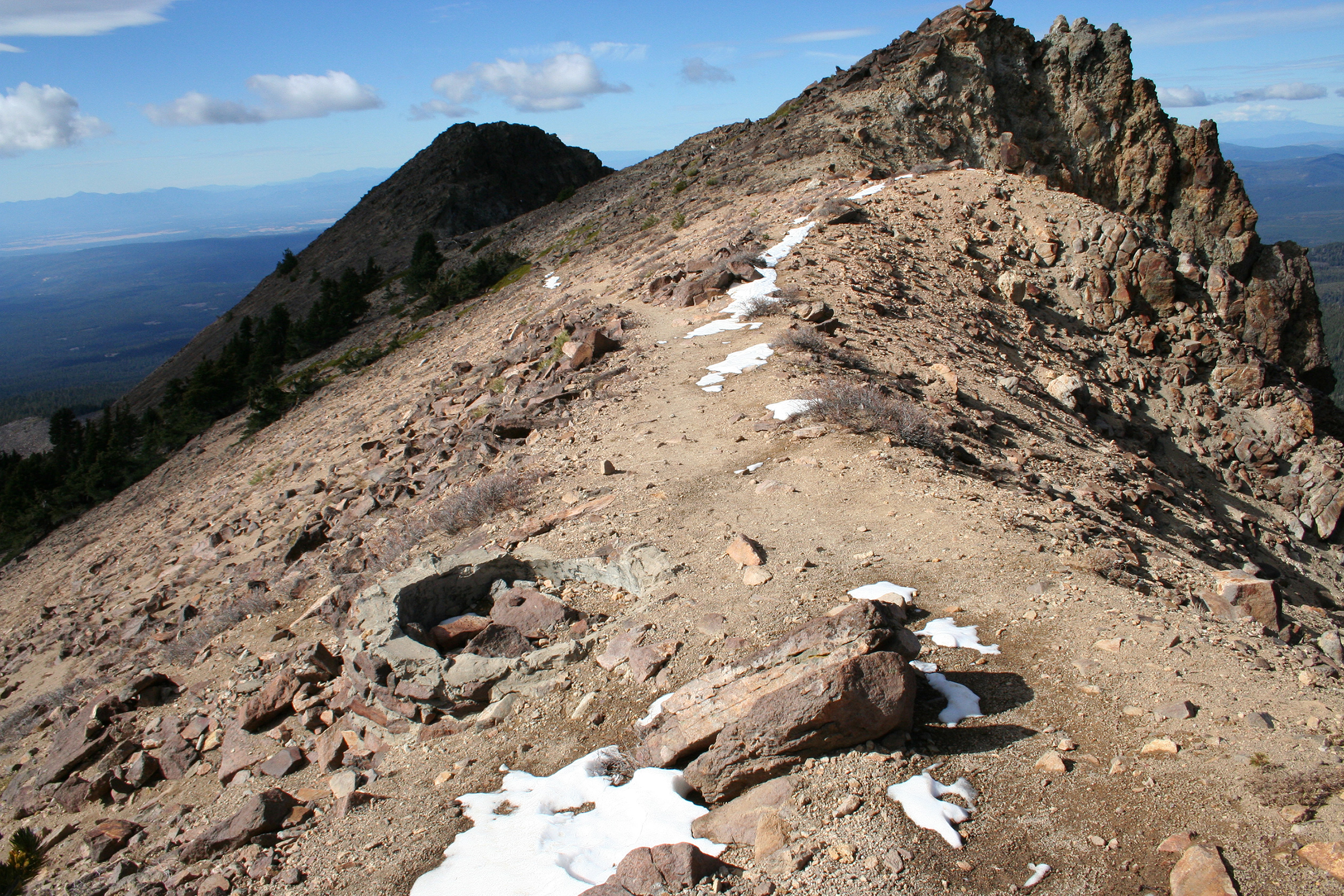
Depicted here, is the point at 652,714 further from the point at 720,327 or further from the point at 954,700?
the point at 720,327

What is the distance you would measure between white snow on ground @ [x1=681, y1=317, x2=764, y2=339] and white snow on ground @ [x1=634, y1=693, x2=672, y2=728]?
888 centimetres

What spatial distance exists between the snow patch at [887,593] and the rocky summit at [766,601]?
0.05 meters

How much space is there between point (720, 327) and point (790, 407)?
4.06 meters

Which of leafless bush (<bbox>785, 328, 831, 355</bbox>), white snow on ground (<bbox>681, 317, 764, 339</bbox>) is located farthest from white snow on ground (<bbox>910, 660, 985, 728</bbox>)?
white snow on ground (<bbox>681, 317, 764, 339</bbox>)

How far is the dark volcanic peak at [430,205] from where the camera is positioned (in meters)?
44.6

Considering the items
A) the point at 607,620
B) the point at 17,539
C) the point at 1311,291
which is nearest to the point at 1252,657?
the point at 607,620

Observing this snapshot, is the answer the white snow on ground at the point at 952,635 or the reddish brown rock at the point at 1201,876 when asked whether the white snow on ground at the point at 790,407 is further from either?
the reddish brown rock at the point at 1201,876

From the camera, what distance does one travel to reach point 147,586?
13.7 metres

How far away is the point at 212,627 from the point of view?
9703 millimetres

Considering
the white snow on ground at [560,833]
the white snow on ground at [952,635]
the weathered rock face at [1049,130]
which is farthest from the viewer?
the weathered rock face at [1049,130]

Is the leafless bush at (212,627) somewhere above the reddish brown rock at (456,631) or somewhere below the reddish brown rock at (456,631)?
below

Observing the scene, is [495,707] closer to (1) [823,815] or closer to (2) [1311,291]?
(1) [823,815]

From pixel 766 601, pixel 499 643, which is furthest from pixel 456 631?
pixel 766 601

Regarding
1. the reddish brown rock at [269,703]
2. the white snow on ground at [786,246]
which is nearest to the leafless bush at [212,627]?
the reddish brown rock at [269,703]
